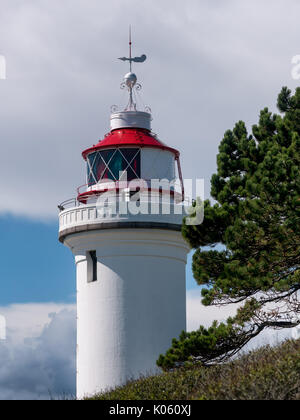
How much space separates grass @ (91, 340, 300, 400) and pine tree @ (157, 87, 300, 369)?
1.87 ft

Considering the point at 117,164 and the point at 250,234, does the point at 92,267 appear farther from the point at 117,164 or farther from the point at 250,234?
the point at 250,234

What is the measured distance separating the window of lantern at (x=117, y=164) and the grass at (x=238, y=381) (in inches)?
255

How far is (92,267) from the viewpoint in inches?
800

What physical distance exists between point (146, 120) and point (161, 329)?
5841 millimetres

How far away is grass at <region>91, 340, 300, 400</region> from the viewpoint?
1070 centimetres

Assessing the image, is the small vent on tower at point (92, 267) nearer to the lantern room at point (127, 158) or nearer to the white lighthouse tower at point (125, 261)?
the white lighthouse tower at point (125, 261)

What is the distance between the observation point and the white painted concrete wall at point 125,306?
19.5 meters

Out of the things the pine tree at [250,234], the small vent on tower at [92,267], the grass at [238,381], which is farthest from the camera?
the small vent on tower at [92,267]

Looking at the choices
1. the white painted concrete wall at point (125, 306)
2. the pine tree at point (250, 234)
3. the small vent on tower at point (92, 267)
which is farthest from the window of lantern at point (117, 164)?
the pine tree at point (250, 234)

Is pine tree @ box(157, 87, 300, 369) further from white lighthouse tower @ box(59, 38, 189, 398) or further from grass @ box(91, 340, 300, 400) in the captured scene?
white lighthouse tower @ box(59, 38, 189, 398)

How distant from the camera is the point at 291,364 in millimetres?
11898

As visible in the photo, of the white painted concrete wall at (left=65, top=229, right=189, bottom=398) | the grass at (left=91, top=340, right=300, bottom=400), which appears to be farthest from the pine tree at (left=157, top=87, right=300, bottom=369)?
the white painted concrete wall at (left=65, top=229, right=189, bottom=398)
